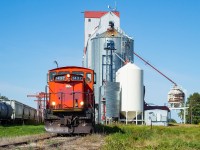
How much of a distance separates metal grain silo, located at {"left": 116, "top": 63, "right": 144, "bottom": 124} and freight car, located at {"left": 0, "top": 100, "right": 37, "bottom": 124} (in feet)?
60.9

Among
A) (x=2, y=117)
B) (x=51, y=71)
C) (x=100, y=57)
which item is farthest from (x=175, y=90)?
(x=51, y=71)

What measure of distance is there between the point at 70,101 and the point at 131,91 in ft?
148

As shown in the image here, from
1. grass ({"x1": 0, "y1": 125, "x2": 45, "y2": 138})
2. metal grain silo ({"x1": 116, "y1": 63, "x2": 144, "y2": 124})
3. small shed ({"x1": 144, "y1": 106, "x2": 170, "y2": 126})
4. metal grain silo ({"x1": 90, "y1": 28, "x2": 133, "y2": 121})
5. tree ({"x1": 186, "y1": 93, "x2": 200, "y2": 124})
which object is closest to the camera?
grass ({"x1": 0, "y1": 125, "x2": 45, "y2": 138})

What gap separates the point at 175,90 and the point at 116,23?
2406 centimetres

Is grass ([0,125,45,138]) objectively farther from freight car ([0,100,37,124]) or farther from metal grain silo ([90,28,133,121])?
metal grain silo ([90,28,133,121])

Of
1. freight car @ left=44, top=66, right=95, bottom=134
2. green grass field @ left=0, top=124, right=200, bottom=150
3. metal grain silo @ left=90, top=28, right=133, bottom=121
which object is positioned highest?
metal grain silo @ left=90, top=28, right=133, bottom=121

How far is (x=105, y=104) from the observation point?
68.6m

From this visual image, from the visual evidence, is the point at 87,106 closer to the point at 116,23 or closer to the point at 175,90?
the point at 175,90

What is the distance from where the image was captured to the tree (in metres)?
98.0

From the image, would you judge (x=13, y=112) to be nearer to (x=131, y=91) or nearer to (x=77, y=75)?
(x=77, y=75)

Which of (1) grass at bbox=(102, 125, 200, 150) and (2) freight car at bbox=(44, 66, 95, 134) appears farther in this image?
(2) freight car at bbox=(44, 66, 95, 134)

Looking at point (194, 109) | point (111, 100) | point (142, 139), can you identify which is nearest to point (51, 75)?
point (142, 139)

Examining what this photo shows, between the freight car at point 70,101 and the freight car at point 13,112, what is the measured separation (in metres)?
18.2

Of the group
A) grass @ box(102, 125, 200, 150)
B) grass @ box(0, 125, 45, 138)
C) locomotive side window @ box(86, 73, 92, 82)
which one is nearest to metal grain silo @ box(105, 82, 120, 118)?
grass @ box(0, 125, 45, 138)
